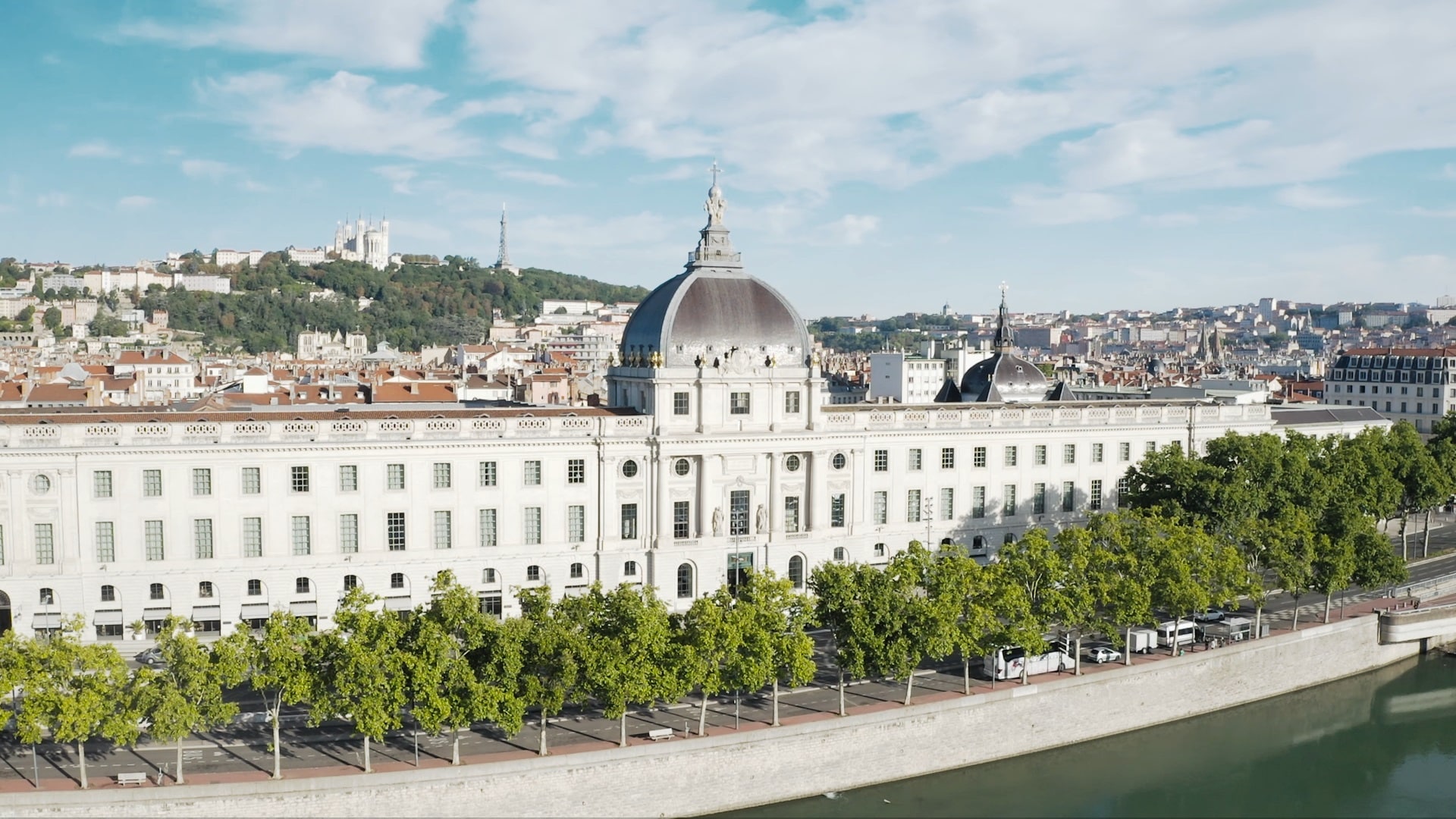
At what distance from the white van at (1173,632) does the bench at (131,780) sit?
139 feet

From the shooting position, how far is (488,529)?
204 feet

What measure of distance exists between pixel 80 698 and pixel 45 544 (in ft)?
59.6

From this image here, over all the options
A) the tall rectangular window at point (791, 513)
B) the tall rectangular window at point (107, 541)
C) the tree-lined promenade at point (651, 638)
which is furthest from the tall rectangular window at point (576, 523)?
the tall rectangular window at point (107, 541)

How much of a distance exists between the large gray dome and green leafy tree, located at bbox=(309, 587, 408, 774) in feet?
82.0

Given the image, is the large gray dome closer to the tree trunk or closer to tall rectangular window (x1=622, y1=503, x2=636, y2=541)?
tall rectangular window (x1=622, y1=503, x2=636, y2=541)

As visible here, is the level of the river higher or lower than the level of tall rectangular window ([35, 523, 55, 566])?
lower

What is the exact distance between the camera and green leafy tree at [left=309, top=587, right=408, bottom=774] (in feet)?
139

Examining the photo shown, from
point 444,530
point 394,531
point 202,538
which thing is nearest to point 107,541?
point 202,538

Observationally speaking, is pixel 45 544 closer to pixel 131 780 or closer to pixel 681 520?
pixel 131 780

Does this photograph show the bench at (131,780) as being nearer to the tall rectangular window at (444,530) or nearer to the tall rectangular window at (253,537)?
the tall rectangular window at (253,537)

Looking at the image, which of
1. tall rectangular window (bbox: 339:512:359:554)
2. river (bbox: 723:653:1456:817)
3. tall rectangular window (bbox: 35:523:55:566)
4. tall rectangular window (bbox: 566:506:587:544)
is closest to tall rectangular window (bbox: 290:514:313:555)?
tall rectangular window (bbox: 339:512:359:554)

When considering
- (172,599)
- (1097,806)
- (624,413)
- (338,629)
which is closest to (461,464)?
(624,413)

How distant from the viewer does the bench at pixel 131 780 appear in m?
41.0

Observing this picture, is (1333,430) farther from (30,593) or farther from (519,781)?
(30,593)
